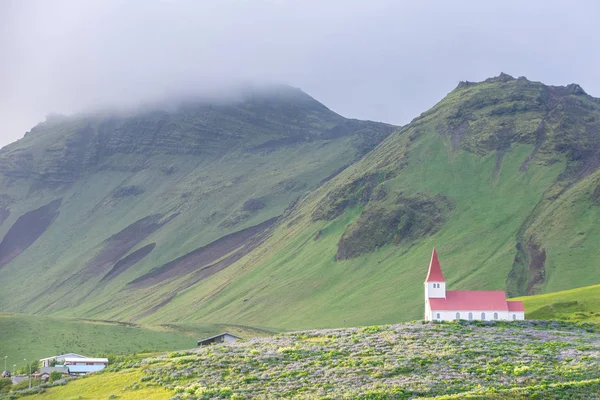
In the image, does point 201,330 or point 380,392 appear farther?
point 201,330

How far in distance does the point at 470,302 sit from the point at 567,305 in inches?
920

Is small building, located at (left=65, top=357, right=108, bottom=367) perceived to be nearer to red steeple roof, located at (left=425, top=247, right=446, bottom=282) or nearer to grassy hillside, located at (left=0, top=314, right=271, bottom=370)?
grassy hillside, located at (left=0, top=314, right=271, bottom=370)

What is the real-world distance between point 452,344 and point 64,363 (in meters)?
51.8

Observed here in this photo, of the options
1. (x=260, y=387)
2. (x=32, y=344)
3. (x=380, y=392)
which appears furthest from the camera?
(x=32, y=344)

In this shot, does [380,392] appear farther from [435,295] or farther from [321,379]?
[435,295]

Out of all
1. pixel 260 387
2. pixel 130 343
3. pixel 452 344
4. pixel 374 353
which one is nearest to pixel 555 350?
pixel 452 344

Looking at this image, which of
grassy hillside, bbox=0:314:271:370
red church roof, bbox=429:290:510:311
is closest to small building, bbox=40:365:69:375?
grassy hillside, bbox=0:314:271:370

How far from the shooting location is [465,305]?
116188 mm

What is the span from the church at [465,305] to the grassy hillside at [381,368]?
2830 cm

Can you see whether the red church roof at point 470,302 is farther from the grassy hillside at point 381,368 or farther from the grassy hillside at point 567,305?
the grassy hillside at point 381,368

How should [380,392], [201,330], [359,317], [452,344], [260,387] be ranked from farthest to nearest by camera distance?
[359,317]
[201,330]
[452,344]
[260,387]
[380,392]

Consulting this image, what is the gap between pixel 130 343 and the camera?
143750 mm

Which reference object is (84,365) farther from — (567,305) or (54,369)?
(567,305)

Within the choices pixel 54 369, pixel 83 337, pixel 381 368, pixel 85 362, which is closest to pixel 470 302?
pixel 85 362
